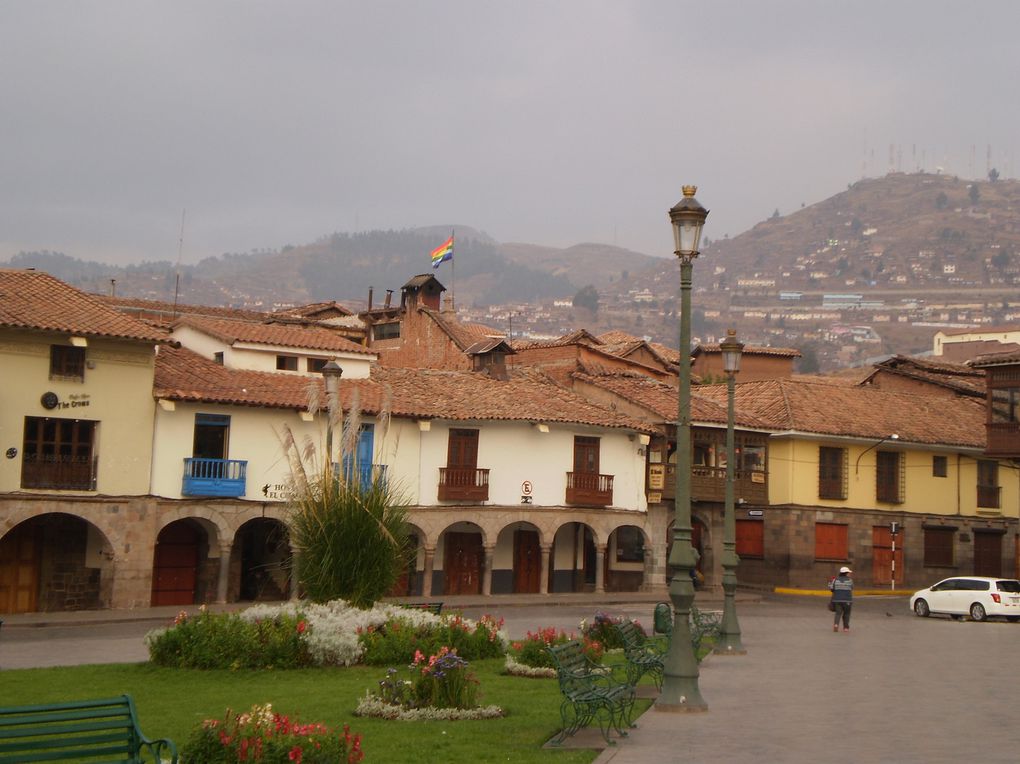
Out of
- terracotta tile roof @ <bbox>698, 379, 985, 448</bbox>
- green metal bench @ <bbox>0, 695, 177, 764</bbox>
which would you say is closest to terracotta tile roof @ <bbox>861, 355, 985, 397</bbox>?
terracotta tile roof @ <bbox>698, 379, 985, 448</bbox>

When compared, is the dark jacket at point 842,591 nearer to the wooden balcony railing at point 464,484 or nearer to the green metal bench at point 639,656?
the green metal bench at point 639,656

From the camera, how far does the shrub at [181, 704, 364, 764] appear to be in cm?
927

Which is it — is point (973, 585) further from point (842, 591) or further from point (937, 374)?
point (937, 374)

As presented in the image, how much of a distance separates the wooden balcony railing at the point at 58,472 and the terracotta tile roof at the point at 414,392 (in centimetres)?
265

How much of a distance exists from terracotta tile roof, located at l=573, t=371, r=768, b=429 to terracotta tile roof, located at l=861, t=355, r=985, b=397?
1132 cm

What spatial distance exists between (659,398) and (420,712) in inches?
1319

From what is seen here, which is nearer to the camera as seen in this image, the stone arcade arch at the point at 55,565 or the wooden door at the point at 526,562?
the stone arcade arch at the point at 55,565

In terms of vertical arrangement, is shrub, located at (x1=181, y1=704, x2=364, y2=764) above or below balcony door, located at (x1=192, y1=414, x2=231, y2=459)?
below

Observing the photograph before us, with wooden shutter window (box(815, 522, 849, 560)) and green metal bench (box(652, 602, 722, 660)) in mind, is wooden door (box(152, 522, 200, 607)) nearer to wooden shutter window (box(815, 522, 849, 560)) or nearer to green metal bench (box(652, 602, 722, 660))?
green metal bench (box(652, 602, 722, 660))

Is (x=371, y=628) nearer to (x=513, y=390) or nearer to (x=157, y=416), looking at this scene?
(x=157, y=416)

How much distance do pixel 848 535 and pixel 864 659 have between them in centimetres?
2542

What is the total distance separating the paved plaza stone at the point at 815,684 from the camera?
12359 millimetres

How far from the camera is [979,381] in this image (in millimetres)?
59031

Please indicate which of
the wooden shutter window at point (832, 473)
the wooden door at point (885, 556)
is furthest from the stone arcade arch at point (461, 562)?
the wooden door at point (885, 556)
